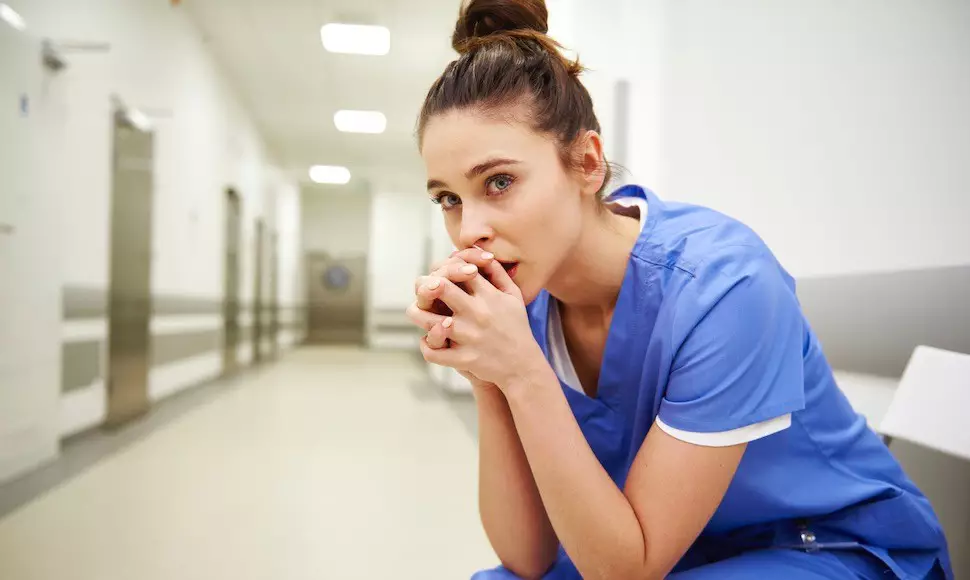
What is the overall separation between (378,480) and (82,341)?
230cm

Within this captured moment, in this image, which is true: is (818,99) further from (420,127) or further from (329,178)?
(329,178)

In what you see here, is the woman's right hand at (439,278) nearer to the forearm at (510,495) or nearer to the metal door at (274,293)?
the forearm at (510,495)

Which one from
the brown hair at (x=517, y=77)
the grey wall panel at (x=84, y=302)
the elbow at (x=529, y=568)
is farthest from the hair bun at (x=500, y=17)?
the grey wall panel at (x=84, y=302)

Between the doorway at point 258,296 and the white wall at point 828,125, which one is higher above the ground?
the white wall at point 828,125

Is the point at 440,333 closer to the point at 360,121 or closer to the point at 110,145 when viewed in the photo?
the point at 110,145

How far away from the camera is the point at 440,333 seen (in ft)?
2.80

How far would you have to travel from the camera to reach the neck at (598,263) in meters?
1.04

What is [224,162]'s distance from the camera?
765 centimetres

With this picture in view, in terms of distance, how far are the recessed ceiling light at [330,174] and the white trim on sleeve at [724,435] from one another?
39.3 feet

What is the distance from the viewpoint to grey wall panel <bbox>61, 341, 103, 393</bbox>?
12.1ft

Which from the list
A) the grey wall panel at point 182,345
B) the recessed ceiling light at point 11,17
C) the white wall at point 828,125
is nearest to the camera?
the white wall at point 828,125

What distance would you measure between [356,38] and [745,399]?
20.4ft

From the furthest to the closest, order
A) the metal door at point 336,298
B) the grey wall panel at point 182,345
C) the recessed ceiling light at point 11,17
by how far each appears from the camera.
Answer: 1. the metal door at point 336,298
2. the grey wall panel at point 182,345
3. the recessed ceiling light at point 11,17

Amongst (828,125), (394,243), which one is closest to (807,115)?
(828,125)
